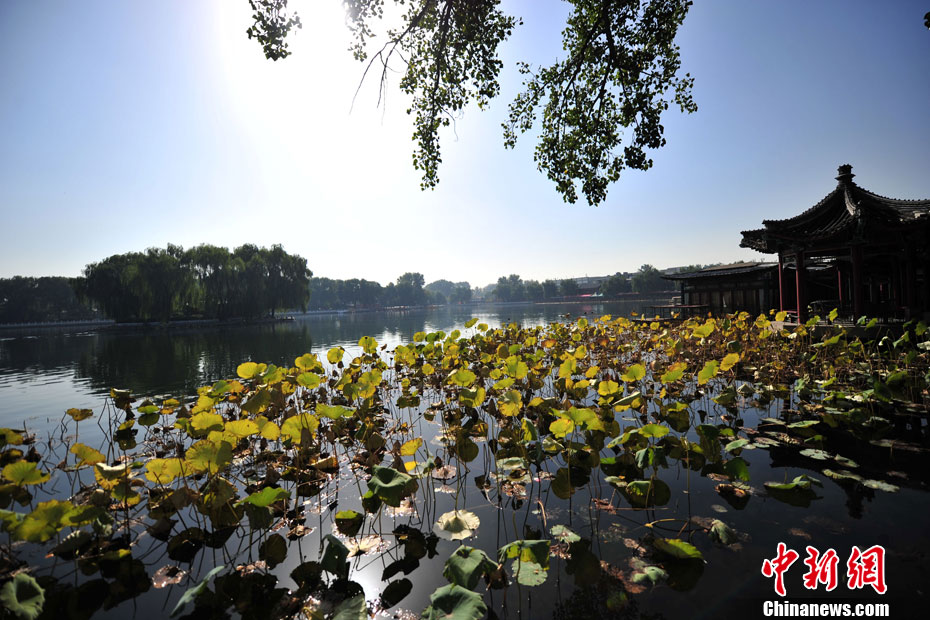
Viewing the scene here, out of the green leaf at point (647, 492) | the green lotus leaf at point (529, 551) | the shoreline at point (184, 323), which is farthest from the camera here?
the shoreline at point (184, 323)

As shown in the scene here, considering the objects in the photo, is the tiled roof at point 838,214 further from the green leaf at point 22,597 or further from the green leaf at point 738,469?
the green leaf at point 22,597

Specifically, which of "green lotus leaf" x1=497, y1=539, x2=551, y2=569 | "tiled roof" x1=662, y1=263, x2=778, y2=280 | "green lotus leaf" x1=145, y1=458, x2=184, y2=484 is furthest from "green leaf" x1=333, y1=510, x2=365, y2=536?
"tiled roof" x1=662, y1=263, x2=778, y2=280

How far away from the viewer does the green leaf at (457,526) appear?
212 cm

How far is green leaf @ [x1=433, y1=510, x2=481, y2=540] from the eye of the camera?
2.12 meters

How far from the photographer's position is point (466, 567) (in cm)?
154

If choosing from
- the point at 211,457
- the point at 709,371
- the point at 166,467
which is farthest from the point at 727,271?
the point at 166,467

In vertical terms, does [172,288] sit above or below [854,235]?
above

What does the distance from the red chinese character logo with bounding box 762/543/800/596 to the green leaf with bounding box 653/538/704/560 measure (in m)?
0.32

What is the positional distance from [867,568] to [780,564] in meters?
0.39

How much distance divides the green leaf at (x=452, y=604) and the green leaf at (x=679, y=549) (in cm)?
113

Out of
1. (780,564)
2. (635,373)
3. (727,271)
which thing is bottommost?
(780,564)

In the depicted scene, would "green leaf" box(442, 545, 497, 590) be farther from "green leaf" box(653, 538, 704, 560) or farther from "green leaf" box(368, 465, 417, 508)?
"green leaf" box(653, 538, 704, 560)

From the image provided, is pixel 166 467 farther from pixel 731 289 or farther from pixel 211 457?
pixel 731 289

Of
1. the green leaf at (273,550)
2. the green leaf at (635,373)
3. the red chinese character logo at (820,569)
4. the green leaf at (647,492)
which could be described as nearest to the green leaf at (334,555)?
the green leaf at (273,550)
